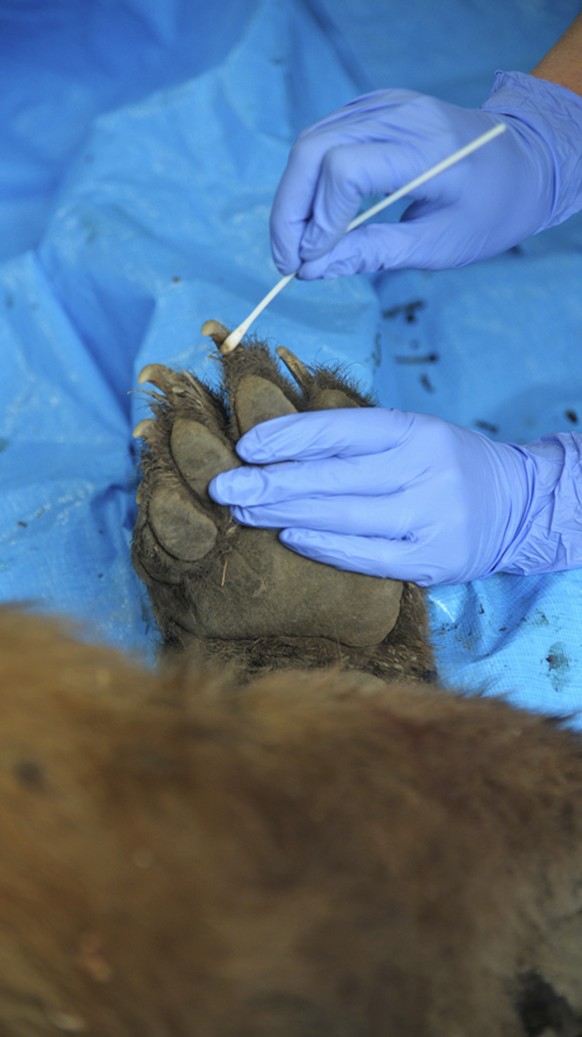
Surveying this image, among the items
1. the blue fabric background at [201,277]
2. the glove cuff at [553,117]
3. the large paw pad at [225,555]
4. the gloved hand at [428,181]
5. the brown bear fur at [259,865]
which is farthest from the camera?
the glove cuff at [553,117]

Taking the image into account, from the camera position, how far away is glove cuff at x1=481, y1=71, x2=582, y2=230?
83.4 inches

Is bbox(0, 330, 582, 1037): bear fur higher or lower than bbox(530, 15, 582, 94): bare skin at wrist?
lower

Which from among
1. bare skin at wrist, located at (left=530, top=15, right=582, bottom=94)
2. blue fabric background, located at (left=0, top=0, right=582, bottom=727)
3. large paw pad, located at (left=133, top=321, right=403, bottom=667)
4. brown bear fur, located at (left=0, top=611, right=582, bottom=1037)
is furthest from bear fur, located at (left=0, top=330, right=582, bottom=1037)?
bare skin at wrist, located at (left=530, top=15, right=582, bottom=94)

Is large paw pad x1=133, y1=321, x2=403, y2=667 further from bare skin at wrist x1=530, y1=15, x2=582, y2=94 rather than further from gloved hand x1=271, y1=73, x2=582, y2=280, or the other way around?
bare skin at wrist x1=530, y1=15, x2=582, y2=94

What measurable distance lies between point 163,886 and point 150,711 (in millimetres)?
121

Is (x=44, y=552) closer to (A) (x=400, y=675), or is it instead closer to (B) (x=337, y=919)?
(A) (x=400, y=675)

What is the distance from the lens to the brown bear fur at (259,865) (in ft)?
1.75

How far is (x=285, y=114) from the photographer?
93.3 inches

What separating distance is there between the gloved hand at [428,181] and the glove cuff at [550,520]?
51cm

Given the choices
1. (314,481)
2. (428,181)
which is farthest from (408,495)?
(428,181)

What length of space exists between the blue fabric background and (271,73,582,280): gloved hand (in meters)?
0.32

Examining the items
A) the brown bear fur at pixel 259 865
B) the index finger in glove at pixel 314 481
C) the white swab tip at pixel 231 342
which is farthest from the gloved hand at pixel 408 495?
the brown bear fur at pixel 259 865

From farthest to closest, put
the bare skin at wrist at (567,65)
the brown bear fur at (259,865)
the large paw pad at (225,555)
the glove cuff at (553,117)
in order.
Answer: the bare skin at wrist at (567,65), the glove cuff at (553,117), the large paw pad at (225,555), the brown bear fur at (259,865)

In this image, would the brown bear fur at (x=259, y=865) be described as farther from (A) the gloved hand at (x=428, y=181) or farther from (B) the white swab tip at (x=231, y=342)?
(A) the gloved hand at (x=428, y=181)
